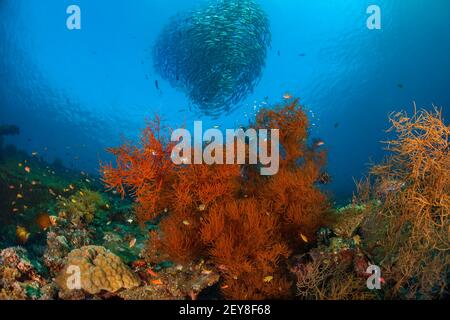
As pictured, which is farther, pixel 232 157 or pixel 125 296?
pixel 232 157

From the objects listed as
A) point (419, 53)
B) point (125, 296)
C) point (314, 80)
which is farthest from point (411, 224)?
point (419, 53)

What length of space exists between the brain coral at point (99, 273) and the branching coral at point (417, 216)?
4.83 meters

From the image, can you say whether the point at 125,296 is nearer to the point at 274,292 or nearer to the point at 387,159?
the point at 274,292

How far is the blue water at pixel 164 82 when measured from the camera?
113ft

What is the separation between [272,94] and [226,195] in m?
44.7

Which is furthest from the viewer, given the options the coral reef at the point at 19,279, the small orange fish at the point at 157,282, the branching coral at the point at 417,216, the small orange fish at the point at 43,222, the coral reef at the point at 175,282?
the small orange fish at the point at 43,222

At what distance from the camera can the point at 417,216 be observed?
A: 16.2ft

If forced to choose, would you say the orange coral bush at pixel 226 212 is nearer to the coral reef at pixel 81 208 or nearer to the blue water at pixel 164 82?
the coral reef at pixel 81 208

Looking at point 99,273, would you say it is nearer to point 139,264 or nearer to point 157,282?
point 139,264

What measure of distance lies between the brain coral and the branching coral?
15.9 ft

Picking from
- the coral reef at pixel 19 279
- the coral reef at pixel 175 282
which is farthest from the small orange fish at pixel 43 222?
the coral reef at pixel 175 282

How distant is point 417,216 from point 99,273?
584 cm

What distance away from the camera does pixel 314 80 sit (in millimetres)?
46312

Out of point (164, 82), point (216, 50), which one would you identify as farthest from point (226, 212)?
point (164, 82)
